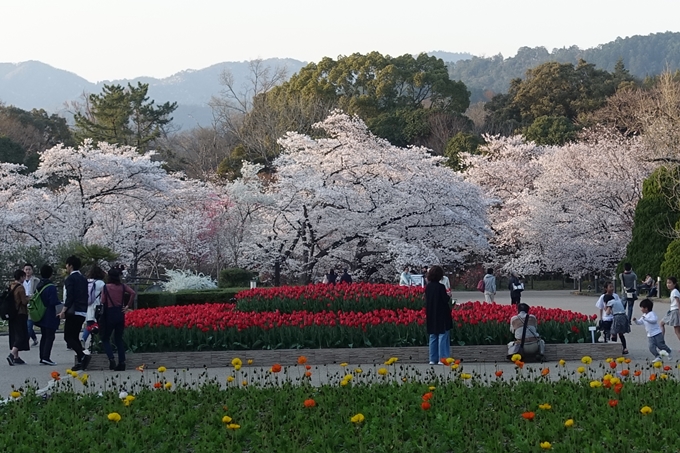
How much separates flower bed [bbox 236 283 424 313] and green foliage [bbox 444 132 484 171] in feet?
130

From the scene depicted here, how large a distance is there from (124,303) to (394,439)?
8375mm

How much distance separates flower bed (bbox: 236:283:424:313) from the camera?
728 inches

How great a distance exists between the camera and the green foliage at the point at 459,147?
58562 mm

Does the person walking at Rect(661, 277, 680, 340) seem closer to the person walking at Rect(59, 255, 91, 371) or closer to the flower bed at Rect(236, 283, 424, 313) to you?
the flower bed at Rect(236, 283, 424, 313)

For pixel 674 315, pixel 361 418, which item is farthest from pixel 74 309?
pixel 674 315

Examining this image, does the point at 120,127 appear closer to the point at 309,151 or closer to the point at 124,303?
the point at 309,151

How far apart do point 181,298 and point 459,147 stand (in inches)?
Answer: 1416

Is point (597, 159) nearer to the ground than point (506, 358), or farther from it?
farther from it

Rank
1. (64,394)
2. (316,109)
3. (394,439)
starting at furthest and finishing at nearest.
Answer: (316,109), (64,394), (394,439)

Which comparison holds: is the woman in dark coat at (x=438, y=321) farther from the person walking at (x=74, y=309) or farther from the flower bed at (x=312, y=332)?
the person walking at (x=74, y=309)

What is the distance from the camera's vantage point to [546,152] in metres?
54.8

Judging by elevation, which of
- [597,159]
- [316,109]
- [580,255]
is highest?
[316,109]

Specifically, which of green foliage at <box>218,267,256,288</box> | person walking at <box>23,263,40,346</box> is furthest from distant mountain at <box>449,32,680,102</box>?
person walking at <box>23,263,40,346</box>

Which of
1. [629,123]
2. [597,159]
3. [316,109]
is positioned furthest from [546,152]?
[316,109]
